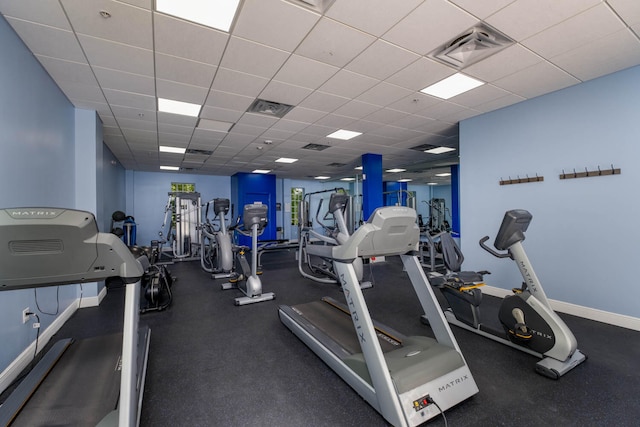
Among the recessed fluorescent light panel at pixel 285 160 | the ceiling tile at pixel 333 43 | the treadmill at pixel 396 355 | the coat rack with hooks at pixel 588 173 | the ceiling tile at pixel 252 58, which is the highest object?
the ceiling tile at pixel 252 58

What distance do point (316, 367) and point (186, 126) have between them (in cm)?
451

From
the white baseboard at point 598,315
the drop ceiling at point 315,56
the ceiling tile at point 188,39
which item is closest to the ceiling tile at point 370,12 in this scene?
the drop ceiling at point 315,56

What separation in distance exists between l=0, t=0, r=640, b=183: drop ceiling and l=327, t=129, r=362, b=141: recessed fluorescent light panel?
0.39m

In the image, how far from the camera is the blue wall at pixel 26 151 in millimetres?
2166

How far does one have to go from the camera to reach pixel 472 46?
2619 millimetres

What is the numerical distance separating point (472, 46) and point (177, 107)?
12.6ft

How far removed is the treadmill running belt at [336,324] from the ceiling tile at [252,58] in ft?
8.97

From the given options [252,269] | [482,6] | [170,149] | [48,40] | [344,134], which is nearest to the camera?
[482,6]

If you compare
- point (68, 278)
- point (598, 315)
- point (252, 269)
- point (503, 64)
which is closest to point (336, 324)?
point (252, 269)

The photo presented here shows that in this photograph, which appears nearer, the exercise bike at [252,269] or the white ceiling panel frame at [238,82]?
the white ceiling panel frame at [238,82]

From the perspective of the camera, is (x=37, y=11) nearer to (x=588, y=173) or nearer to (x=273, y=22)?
(x=273, y=22)

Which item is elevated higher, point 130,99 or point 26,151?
point 130,99

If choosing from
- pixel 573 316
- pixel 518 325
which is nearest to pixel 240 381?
pixel 518 325

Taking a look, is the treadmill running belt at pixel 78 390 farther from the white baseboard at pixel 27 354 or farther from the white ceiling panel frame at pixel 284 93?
the white ceiling panel frame at pixel 284 93
